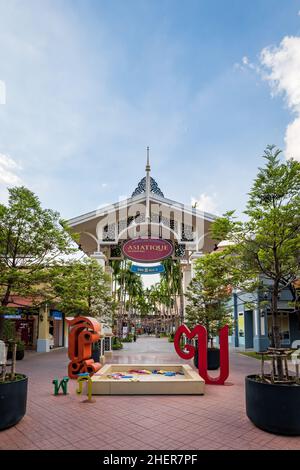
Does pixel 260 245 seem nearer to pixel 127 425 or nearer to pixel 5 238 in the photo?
pixel 127 425

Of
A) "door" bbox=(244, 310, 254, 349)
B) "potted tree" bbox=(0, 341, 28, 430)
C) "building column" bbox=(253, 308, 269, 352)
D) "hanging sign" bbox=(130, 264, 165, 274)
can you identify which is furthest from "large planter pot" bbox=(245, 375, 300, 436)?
"door" bbox=(244, 310, 254, 349)

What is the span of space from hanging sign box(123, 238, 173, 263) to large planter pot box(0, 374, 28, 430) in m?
11.3

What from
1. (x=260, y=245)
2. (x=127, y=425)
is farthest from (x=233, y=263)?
(x=127, y=425)

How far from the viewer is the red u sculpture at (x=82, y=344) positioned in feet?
38.9

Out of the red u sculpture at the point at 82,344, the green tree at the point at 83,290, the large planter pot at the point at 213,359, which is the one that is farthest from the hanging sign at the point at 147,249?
the red u sculpture at the point at 82,344

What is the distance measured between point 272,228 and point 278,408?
3471mm

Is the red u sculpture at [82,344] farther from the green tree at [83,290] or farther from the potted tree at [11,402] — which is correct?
the potted tree at [11,402]

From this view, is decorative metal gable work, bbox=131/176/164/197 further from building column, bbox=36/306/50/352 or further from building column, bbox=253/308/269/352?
building column, bbox=36/306/50/352

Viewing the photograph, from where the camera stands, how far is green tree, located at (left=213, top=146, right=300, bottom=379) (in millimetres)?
7773

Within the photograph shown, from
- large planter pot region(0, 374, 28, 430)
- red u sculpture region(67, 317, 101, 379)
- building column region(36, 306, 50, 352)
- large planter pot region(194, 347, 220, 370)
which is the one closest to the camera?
large planter pot region(0, 374, 28, 430)

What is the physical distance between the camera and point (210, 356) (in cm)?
1515
